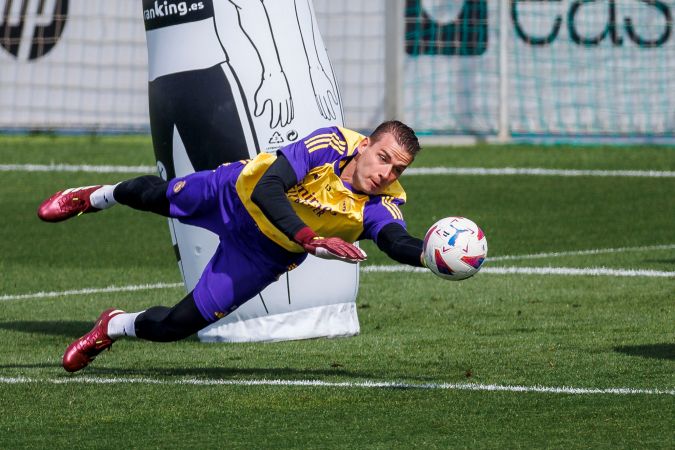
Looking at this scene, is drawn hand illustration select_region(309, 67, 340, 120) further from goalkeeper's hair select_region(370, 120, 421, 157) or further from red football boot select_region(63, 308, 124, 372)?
red football boot select_region(63, 308, 124, 372)

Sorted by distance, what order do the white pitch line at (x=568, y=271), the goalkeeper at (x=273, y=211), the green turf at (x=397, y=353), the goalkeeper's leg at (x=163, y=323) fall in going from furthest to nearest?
the white pitch line at (x=568, y=271) < the goalkeeper's leg at (x=163, y=323) < the goalkeeper at (x=273, y=211) < the green turf at (x=397, y=353)

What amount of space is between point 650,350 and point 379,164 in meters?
2.06

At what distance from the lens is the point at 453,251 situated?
24.6 ft

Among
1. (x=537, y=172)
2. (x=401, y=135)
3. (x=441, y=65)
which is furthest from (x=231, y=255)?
(x=441, y=65)

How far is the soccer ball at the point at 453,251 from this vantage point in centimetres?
749

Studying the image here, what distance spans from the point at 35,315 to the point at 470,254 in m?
4.18

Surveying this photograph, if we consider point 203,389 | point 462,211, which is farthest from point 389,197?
point 462,211

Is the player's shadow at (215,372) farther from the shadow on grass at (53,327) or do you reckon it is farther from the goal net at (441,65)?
the goal net at (441,65)

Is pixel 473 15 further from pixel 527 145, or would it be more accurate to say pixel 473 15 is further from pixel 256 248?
pixel 256 248

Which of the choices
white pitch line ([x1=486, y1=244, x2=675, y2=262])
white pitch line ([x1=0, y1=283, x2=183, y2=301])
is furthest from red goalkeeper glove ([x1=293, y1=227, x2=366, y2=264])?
white pitch line ([x1=486, y1=244, x2=675, y2=262])

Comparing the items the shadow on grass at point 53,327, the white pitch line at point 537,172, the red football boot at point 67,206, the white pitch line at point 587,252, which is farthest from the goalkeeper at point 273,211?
the white pitch line at point 537,172

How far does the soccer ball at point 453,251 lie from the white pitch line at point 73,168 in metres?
11.6

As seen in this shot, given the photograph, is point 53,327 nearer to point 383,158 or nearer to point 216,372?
point 216,372

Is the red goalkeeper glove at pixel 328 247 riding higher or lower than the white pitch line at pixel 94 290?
higher
